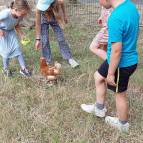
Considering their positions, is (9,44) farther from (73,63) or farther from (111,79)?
(111,79)

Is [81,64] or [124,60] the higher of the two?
[124,60]

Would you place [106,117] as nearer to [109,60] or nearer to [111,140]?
[111,140]

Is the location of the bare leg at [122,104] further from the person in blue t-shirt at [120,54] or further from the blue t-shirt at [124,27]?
the blue t-shirt at [124,27]

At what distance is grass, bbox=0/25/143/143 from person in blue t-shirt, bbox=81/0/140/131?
0.58 feet

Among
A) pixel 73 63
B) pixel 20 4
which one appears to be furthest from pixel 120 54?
pixel 73 63

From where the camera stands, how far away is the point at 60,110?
4.24 m

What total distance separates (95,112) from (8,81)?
131 cm

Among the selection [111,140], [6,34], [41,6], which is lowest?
[111,140]

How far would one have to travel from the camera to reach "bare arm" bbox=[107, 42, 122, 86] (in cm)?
345

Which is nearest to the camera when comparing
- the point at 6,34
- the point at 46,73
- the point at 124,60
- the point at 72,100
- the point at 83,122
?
the point at 124,60

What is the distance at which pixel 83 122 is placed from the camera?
402 centimetres

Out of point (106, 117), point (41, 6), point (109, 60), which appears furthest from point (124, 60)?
point (41, 6)

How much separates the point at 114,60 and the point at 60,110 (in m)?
0.98

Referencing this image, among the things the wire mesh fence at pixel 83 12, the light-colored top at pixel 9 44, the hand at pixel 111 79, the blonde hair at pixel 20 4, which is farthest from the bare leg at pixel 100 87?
the wire mesh fence at pixel 83 12
